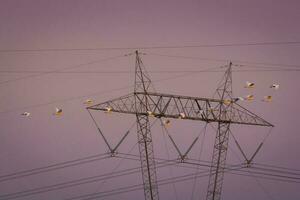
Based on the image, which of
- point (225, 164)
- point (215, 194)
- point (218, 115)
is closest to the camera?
point (218, 115)

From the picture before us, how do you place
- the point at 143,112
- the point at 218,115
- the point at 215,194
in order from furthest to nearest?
the point at 215,194 < the point at 218,115 < the point at 143,112

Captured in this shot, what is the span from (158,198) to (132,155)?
427 centimetres

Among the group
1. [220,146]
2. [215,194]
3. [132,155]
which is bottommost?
[215,194]

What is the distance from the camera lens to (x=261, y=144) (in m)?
33.3

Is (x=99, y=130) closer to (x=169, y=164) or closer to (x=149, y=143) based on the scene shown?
(x=149, y=143)

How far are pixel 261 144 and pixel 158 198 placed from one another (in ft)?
30.9

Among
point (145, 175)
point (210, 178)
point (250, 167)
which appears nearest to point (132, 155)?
point (145, 175)

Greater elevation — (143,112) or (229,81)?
(229,81)

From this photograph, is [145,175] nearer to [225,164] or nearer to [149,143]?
[149,143]

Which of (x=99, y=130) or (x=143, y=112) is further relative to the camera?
(x=99, y=130)

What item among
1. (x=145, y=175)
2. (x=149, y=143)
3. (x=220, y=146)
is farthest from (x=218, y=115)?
(x=145, y=175)

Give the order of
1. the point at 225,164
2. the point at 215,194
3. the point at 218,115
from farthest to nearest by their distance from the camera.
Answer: the point at 225,164 → the point at 215,194 → the point at 218,115

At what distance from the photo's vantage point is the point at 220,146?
29.6 meters

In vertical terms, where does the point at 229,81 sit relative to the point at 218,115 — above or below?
above
